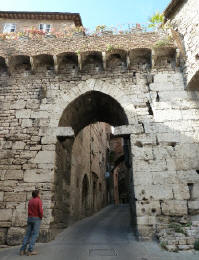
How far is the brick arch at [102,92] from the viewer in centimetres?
565

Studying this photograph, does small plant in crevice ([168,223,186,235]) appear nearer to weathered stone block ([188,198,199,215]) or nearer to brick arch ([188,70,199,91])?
weathered stone block ([188,198,199,215])

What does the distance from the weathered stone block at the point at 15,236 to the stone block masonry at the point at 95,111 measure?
2cm

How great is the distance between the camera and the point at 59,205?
18.4 ft

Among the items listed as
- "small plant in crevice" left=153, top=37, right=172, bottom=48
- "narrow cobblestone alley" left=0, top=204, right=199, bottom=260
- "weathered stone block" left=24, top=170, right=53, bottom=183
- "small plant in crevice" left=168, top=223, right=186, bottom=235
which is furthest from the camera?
"small plant in crevice" left=153, top=37, right=172, bottom=48

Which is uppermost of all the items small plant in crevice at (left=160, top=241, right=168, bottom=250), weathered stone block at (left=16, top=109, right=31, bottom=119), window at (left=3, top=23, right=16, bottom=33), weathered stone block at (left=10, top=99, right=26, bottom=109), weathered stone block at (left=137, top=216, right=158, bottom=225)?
window at (left=3, top=23, right=16, bottom=33)

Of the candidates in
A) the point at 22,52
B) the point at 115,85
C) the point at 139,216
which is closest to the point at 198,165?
the point at 139,216

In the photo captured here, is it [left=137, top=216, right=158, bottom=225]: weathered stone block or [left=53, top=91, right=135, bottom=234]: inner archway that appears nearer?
[left=137, top=216, right=158, bottom=225]: weathered stone block

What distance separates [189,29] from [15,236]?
736 centimetres

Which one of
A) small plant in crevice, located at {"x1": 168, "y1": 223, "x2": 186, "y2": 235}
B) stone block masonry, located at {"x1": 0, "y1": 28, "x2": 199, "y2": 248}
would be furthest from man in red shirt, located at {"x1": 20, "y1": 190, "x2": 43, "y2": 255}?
small plant in crevice, located at {"x1": 168, "y1": 223, "x2": 186, "y2": 235}

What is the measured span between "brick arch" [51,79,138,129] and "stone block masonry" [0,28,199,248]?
29mm

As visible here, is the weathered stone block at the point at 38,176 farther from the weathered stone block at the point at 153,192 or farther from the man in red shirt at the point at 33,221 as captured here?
the weathered stone block at the point at 153,192

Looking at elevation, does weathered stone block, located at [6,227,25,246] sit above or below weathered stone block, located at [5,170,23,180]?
below

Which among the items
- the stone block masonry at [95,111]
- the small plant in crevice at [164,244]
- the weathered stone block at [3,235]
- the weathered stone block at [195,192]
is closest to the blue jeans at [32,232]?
the stone block masonry at [95,111]

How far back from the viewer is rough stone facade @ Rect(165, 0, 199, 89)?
5.55m
